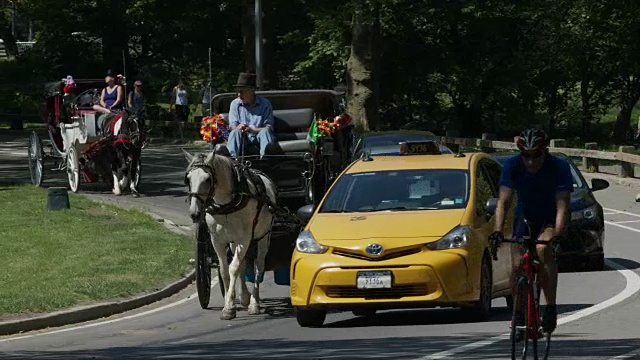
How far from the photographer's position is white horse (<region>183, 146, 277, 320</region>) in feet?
53.9

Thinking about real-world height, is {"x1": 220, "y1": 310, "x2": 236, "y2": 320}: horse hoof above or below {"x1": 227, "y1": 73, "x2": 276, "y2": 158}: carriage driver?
below

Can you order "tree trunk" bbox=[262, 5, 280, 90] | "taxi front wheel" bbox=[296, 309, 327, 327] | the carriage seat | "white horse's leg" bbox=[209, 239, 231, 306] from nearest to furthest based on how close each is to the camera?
"taxi front wheel" bbox=[296, 309, 327, 327], "white horse's leg" bbox=[209, 239, 231, 306], the carriage seat, "tree trunk" bbox=[262, 5, 280, 90]

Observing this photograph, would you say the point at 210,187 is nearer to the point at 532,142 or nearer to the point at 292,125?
the point at 532,142

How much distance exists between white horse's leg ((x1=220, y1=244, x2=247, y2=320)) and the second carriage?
26 centimetres

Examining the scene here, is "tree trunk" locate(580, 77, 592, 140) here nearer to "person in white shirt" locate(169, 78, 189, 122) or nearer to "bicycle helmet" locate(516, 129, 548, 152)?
"person in white shirt" locate(169, 78, 189, 122)

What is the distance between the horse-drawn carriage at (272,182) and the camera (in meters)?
16.7

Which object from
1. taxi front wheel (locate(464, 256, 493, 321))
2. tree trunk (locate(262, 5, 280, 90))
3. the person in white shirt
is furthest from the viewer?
tree trunk (locate(262, 5, 280, 90))

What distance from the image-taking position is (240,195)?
663 inches

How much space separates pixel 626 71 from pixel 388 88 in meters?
8.26

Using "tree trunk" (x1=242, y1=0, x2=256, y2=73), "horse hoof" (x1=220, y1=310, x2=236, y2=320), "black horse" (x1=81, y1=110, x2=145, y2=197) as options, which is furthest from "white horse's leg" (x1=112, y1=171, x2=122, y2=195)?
"tree trunk" (x1=242, y1=0, x2=256, y2=73)

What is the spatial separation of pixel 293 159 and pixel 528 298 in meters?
8.55

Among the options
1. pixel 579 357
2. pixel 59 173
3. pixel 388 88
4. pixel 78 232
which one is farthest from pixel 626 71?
pixel 579 357

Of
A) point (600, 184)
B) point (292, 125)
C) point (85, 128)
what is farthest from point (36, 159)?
point (600, 184)

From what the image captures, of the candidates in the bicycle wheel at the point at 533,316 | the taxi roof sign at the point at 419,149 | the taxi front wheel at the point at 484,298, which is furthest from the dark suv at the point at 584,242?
the bicycle wheel at the point at 533,316
